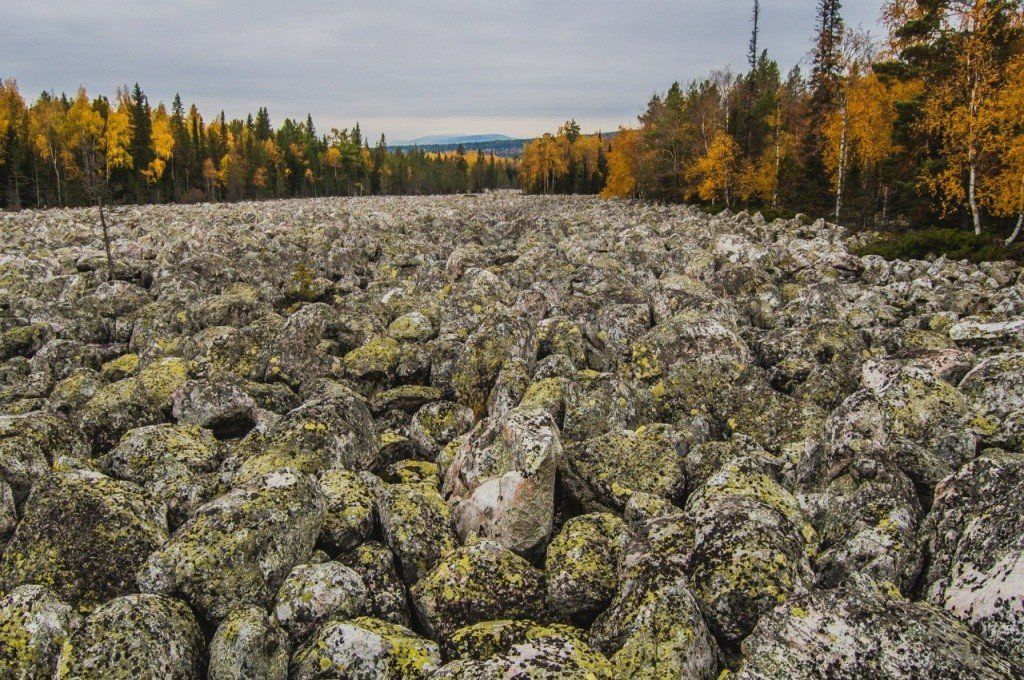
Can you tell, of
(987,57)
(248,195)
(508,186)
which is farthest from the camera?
(508,186)

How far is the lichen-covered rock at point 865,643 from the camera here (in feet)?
13.5

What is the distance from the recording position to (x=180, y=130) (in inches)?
3703

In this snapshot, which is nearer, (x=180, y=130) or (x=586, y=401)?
(x=586, y=401)

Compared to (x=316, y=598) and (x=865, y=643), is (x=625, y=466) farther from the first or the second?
(x=316, y=598)

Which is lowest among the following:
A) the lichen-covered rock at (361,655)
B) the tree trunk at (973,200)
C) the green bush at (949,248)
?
the lichen-covered rock at (361,655)

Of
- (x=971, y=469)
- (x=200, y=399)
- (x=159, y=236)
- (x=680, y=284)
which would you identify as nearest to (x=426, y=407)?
(x=200, y=399)

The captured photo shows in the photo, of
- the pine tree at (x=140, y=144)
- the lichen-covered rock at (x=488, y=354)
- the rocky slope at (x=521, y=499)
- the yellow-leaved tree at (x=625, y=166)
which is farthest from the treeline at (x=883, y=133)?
the pine tree at (x=140, y=144)

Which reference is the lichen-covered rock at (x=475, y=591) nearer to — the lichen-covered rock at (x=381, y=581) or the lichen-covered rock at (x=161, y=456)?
the lichen-covered rock at (x=381, y=581)

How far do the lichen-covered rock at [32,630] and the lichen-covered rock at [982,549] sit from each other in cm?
728

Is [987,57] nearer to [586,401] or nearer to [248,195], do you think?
[586,401]

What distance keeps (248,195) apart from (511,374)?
111m

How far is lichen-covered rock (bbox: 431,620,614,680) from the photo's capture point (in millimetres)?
4316

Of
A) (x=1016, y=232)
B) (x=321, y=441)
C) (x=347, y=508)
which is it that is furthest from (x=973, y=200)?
(x=347, y=508)

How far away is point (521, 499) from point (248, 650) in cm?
283
